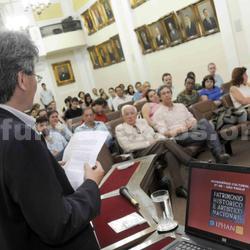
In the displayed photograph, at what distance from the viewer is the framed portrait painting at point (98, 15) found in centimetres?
1382

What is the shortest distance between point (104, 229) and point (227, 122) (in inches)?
167

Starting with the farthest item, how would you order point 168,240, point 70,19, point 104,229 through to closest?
point 70,19 → point 104,229 → point 168,240

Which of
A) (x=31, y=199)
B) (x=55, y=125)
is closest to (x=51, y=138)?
(x=55, y=125)

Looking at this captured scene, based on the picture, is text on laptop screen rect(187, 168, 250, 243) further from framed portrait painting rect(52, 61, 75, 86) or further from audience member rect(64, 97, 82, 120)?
framed portrait painting rect(52, 61, 75, 86)

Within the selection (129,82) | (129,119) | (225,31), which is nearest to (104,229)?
(129,119)

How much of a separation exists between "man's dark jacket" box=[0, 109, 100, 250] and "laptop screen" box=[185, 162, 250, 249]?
1.50ft

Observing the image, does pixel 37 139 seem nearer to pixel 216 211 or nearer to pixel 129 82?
pixel 216 211

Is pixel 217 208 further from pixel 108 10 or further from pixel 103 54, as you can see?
pixel 103 54

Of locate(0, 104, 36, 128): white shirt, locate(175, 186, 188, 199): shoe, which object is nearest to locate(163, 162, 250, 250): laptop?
locate(0, 104, 36, 128): white shirt

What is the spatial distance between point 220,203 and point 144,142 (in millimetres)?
4037

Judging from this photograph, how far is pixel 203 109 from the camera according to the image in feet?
21.7

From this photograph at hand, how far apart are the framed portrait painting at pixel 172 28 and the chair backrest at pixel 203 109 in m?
3.92

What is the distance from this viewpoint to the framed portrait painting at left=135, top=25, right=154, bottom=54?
11.5 m

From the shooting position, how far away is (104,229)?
2115 mm
